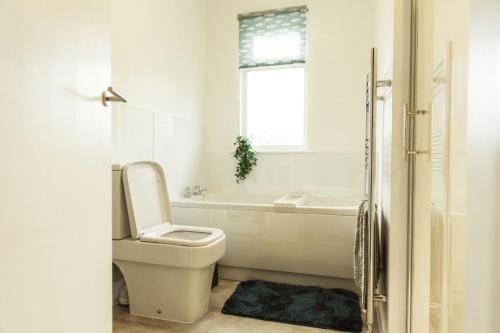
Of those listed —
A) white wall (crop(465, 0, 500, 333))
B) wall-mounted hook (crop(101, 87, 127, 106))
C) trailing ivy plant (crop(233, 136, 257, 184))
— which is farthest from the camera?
trailing ivy plant (crop(233, 136, 257, 184))

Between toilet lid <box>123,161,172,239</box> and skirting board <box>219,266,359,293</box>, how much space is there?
718 mm

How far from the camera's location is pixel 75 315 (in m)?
1.03

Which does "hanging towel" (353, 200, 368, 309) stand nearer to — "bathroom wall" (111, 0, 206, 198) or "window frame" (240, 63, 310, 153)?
"bathroom wall" (111, 0, 206, 198)

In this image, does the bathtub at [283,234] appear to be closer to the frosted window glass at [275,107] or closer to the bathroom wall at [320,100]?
the bathroom wall at [320,100]

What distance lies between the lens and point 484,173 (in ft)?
1.38

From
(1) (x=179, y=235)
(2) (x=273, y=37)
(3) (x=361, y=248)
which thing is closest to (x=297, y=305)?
(3) (x=361, y=248)

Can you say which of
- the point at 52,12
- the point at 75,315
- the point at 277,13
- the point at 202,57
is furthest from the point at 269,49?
the point at 75,315

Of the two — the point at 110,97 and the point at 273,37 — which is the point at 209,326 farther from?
the point at 273,37

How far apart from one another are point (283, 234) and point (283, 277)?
0.39m

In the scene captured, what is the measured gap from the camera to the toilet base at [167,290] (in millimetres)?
2002

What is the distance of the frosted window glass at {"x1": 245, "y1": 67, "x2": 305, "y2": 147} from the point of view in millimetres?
3602

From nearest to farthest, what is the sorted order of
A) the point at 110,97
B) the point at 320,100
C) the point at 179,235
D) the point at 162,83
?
the point at 110,97, the point at 179,235, the point at 162,83, the point at 320,100

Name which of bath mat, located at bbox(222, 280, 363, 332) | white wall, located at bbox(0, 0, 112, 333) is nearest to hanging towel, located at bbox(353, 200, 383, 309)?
bath mat, located at bbox(222, 280, 363, 332)

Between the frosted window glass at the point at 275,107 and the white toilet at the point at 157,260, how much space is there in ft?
5.75
